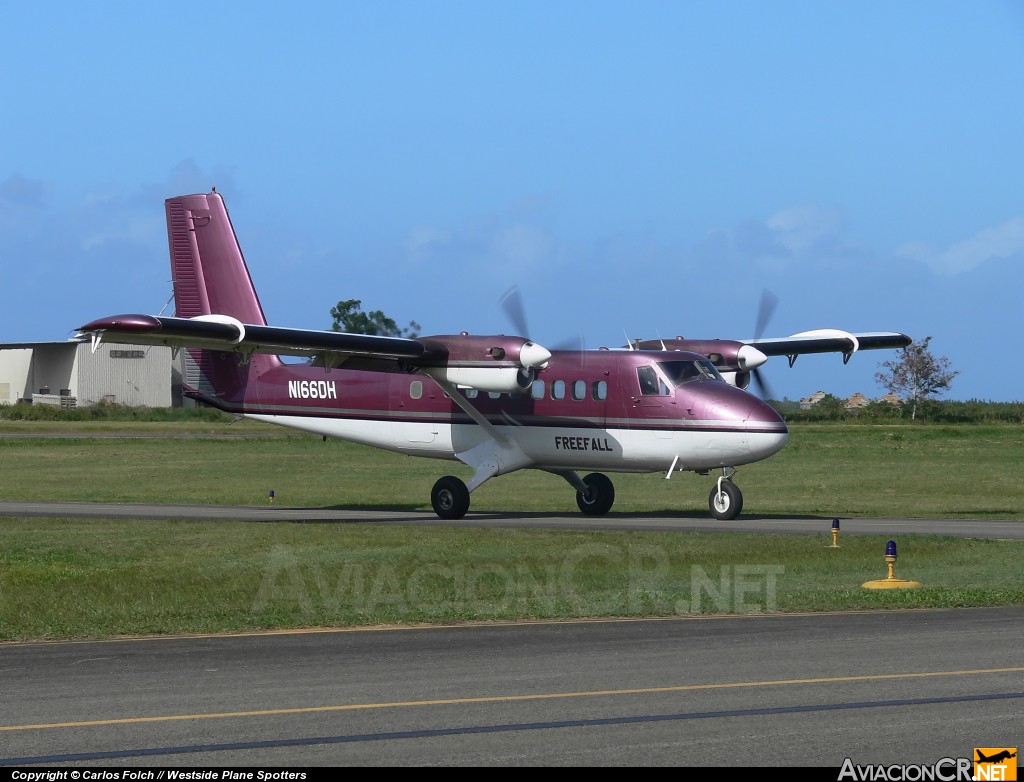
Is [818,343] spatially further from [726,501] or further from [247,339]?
[247,339]

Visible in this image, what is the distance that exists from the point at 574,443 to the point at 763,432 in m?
4.18

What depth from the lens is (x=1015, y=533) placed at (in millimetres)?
23844

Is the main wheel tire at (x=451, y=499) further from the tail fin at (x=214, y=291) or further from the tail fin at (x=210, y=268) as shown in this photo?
the tail fin at (x=210, y=268)

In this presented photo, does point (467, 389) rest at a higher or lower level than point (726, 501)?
higher

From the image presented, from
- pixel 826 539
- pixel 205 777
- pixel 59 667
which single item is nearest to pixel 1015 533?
pixel 826 539

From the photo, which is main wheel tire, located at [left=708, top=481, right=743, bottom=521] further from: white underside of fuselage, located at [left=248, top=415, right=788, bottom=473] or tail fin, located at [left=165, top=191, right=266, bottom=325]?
tail fin, located at [left=165, top=191, right=266, bottom=325]

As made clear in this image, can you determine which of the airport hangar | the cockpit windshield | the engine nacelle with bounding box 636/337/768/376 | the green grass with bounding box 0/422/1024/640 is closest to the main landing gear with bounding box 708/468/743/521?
the cockpit windshield

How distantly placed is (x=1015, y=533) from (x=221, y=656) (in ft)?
54.2

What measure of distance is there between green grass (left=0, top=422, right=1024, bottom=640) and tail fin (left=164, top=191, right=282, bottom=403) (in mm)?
4171

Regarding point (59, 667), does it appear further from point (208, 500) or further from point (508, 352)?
point (208, 500)

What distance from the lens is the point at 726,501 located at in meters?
27.2

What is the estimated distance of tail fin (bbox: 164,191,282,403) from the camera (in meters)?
31.5

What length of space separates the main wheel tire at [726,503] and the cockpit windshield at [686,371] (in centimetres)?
221

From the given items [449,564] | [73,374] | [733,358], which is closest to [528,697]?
[449,564]
